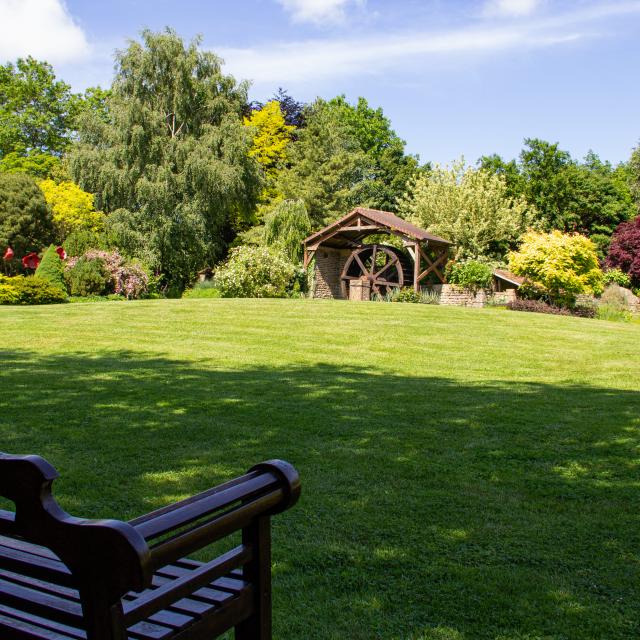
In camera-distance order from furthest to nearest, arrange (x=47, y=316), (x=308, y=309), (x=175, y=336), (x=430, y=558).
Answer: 1. (x=308, y=309)
2. (x=47, y=316)
3. (x=175, y=336)
4. (x=430, y=558)

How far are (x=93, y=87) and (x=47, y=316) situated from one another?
3856 cm

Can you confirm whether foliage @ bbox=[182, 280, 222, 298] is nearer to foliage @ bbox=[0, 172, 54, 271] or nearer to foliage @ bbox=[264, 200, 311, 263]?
foliage @ bbox=[264, 200, 311, 263]

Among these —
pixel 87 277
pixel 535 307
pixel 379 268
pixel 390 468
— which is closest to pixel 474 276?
pixel 535 307

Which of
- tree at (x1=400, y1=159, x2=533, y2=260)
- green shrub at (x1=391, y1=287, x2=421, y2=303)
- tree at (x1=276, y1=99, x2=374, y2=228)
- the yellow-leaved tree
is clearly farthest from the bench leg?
the yellow-leaved tree

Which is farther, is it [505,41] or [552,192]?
[552,192]

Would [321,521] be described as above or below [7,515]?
below

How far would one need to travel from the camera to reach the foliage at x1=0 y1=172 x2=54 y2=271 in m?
33.9

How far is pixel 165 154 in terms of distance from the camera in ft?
102

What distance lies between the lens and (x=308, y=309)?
19.7 metres

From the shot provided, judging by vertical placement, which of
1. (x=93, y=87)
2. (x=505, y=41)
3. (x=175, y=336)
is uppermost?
(x=93, y=87)

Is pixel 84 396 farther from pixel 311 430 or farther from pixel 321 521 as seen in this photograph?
pixel 321 521

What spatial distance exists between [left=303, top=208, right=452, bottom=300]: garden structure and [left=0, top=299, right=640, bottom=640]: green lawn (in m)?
17.5

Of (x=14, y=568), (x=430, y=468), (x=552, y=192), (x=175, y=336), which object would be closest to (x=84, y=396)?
(x=430, y=468)

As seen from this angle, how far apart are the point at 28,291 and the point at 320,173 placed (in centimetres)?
2074
